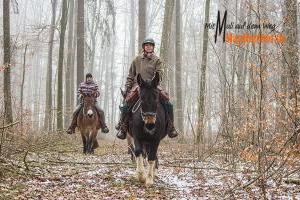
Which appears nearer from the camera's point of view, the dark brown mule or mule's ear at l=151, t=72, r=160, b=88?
mule's ear at l=151, t=72, r=160, b=88

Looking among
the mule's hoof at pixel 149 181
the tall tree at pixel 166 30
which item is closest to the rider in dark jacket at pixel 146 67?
the mule's hoof at pixel 149 181

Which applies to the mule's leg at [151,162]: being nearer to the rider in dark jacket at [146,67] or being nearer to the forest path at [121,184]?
the forest path at [121,184]

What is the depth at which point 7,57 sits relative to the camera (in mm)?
15656

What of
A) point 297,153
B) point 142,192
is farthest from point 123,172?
point 297,153

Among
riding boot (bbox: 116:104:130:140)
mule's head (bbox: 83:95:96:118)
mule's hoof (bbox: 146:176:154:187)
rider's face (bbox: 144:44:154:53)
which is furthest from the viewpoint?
mule's head (bbox: 83:95:96:118)

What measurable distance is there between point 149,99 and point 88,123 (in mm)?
7865

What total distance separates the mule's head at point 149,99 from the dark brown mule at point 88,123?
7.05 meters

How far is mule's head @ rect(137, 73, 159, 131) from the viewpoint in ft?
29.8

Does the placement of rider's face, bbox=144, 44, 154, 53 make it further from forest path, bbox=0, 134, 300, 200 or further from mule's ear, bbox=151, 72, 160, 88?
forest path, bbox=0, 134, 300, 200

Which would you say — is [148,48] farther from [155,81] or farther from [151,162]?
[151,162]

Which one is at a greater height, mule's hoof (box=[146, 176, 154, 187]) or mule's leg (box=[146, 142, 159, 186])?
mule's leg (box=[146, 142, 159, 186])

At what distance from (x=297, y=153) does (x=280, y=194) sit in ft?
3.62

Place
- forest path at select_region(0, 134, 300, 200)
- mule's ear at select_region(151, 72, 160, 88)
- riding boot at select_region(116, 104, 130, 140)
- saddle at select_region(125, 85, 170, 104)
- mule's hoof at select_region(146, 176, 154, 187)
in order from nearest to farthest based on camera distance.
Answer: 1. forest path at select_region(0, 134, 300, 200)
2. mule's ear at select_region(151, 72, 160, 88)
3. mule's hoof at select_region(146, 176, 154, 187)
4. saddle at select_region(125, 85, 170, 104)
5. riding boot at select_region(116, 104, 130, 140)

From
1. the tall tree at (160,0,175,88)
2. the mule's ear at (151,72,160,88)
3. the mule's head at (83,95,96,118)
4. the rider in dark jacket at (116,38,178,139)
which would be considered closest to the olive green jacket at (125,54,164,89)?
the rider in dark jacket at (116,38,178,139)
